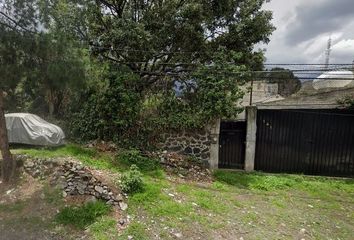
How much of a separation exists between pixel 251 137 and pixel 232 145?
0.78 m

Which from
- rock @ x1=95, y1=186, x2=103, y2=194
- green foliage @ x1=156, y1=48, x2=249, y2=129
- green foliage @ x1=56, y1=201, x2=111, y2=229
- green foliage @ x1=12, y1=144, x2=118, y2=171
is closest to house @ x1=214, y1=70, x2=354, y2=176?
green foliage @ x1=156, y1=48, x2=249, y2=129

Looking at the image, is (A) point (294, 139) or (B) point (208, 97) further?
(A) point (294, 139)

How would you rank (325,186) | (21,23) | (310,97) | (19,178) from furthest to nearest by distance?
(310,97), (325,186), (19,178), (21,23)

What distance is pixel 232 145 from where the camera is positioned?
38.2ft

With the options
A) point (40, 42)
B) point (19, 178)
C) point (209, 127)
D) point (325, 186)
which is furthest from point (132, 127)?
point (325, 186)

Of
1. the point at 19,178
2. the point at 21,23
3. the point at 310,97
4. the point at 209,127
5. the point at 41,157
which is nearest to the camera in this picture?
the point at 21,23

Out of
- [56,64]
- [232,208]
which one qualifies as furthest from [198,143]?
[56,64]

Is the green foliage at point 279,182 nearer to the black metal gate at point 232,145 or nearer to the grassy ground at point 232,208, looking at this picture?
the grassy ground at point 232,208

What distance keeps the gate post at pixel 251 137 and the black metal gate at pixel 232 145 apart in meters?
0.29

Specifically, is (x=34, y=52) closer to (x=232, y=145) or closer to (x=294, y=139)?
(x=232, y=145)

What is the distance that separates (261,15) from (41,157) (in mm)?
9596

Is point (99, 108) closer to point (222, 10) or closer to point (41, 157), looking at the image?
point (41, 157)

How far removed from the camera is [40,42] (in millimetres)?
7230

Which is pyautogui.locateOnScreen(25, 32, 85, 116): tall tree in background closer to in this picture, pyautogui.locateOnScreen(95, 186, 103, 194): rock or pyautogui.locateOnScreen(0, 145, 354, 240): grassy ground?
pyautogui.locateOnScreen(95, 186, 103, 194): rock
